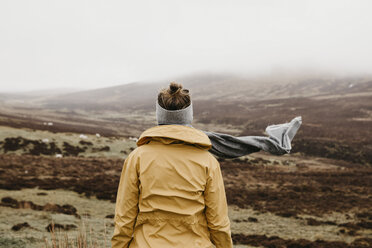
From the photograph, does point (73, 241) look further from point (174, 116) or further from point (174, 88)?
point (174, 88)

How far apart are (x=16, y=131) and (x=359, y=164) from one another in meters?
41.3

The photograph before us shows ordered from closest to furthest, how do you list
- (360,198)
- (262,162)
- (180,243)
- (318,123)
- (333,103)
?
(180,243), (360,198), (262,162), (318,123), (333,103)

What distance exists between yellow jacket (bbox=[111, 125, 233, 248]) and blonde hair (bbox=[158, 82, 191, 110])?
0.76ft

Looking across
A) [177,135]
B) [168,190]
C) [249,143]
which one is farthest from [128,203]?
[249,143]

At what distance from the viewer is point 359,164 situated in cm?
3600

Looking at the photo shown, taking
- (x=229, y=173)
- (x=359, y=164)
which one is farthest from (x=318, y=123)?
(x=229, y=173)

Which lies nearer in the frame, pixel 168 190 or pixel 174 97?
pixel 168 190

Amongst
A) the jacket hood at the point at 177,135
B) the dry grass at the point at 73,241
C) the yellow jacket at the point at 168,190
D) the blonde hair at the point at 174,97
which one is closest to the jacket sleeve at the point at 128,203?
the yellow jacket at the point at 168,190

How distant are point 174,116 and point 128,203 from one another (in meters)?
0.95

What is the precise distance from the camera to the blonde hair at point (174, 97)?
280 centimetres

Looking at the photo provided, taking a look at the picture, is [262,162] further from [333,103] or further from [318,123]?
[333,103]

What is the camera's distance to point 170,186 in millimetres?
2695

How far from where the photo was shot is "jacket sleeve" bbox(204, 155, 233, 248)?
2.80 meters

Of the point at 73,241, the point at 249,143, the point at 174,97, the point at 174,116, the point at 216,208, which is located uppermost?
the point at 174,97
